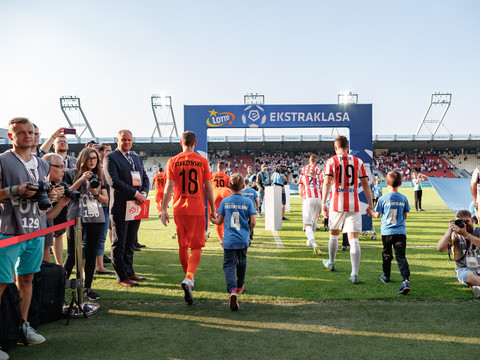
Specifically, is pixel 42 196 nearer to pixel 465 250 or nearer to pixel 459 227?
pixel 459 227

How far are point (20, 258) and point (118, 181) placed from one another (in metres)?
1.76

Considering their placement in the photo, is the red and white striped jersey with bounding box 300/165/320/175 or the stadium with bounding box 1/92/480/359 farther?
the red and white striped jersey with bounding box 300/165/320/175

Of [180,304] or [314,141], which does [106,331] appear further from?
[314,141]

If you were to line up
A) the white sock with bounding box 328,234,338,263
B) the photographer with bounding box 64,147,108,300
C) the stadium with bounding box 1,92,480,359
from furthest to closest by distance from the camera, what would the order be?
the white sock with bounding box 328,234,338,263, the photographer with bounding box 64,147,108,300, the stadium with bounding box 1,92,480,359

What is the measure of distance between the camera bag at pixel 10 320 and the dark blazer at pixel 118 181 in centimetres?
173

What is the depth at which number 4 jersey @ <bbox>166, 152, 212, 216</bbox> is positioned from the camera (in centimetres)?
399

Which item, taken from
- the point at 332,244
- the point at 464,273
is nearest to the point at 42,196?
the point at 332,244

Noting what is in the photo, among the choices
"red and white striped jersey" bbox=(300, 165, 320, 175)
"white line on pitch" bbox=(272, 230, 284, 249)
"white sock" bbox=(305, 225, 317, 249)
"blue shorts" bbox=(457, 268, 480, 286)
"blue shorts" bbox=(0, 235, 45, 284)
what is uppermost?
"red and white striped jersey" bbox=(300, 165, 320, 175)

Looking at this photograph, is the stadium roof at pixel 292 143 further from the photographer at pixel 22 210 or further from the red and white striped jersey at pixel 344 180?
the photographer at pixel 22 210

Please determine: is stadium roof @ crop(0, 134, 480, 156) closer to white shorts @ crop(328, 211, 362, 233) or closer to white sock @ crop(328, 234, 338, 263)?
white sock @ crop(328, 234, 338, 263)

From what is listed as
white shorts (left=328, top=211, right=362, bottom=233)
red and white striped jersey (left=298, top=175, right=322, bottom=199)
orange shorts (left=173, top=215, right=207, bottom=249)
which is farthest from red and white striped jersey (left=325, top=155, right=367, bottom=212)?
red and white striped jersey (left=298, top=175, right=322, bottom=199)

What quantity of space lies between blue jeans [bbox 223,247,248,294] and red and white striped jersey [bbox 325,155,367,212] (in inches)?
66.6

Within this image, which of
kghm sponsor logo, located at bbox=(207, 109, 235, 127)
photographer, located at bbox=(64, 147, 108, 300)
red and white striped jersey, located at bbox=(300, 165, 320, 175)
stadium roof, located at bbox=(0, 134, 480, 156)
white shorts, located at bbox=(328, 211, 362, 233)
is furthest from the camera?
stadium roof, located at bbox=(0, 134, 480, 156)

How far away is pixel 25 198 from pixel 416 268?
555 cm
